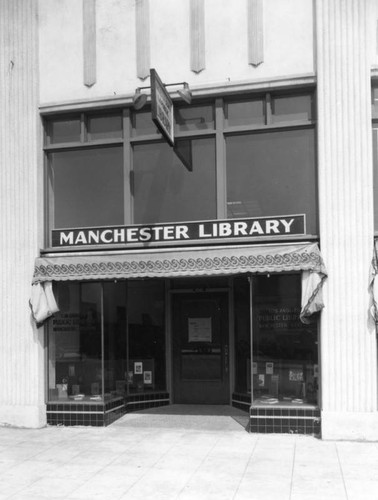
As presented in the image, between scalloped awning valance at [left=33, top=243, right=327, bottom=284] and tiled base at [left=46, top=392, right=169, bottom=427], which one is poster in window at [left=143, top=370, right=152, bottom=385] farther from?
scalloped awning valance at [left=33, top=243, right=327, bottom=284]

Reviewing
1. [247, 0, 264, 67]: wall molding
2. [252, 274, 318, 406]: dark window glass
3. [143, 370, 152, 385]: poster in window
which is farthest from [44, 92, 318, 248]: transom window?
[143, 370, 152, 385]: poster in window

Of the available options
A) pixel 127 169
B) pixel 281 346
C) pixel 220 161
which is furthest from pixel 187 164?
pixel 281 346

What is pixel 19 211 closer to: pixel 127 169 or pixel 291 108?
pixel 127 169

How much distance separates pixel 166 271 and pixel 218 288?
2.39m

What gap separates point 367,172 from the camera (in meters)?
9.43

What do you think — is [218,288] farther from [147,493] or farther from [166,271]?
[147,493]

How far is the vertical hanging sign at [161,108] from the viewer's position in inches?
356

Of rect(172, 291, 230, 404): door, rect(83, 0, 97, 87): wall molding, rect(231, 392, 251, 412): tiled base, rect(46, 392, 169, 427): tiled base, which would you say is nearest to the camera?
rect(46, 392, 169, 427): tiled base

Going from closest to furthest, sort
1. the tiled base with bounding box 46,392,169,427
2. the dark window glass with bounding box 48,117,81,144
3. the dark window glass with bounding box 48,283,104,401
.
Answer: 1. the tiled base with bounding box 46,392,169,427
2. the dark window glass with bounding box 48,283,104,401
3. the dark window glass with bounding box 48,117,81,144

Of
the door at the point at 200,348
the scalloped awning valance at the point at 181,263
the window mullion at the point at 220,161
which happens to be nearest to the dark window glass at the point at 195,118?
the window mullion at the point at 220,161

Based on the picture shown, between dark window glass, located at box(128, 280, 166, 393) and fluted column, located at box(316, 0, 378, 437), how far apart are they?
3.88 metres

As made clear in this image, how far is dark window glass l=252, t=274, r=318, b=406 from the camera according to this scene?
9.83 meters

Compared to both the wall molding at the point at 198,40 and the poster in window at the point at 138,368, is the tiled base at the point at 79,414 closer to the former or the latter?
the poster in window at the point at 138,368

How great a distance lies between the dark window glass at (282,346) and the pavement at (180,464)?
76cm
